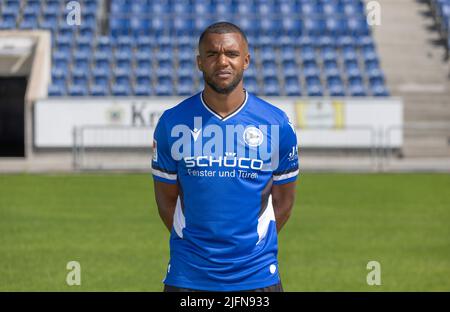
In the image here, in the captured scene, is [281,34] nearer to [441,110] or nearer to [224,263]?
[441,110]

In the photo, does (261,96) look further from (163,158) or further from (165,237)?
(163,158)

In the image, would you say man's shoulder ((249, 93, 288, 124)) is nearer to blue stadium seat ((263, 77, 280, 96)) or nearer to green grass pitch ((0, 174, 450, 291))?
green grass pitch ((0, 174, 450, 291))

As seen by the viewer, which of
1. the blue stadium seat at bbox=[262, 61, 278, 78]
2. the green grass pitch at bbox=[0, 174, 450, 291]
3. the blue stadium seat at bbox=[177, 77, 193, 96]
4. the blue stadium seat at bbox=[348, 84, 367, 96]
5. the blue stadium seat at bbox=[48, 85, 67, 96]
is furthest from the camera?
the blue stadium seat at bbox=[262, 61, 278, 78]

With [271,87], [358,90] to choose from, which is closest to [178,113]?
[271,87]

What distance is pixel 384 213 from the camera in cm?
1549

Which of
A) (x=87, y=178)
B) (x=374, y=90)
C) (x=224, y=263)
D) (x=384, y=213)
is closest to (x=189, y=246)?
(x=224, y=263)

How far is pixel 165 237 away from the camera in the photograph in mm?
12766

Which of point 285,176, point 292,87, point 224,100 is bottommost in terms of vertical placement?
point 285,176

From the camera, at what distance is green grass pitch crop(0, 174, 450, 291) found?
974cm

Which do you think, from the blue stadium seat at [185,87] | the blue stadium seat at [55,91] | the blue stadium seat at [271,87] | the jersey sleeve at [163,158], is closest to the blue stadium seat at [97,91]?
Answer: the blue stadium seat at [55,91]

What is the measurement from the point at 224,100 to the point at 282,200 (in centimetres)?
65

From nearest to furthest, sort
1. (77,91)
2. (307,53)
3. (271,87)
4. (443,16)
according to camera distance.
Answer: (77,91) < (271,87) < (307,53) < (443,16)

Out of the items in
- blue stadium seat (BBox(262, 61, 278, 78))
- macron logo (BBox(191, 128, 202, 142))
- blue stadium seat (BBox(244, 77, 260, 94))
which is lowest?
macron logo (BBox(191, 128, 202, 142))

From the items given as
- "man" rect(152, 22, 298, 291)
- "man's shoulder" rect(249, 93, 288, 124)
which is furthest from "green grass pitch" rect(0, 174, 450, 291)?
"man's shoulder" rect(249, 93, 288, 124)
